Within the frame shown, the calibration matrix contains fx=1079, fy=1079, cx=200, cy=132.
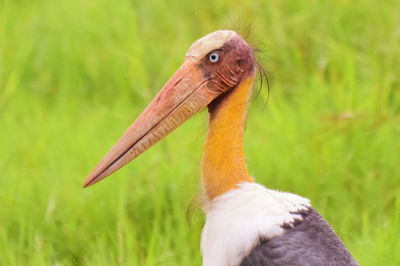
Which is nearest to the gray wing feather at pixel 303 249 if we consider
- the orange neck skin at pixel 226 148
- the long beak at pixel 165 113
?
the orange neck skin at pixel 226 148

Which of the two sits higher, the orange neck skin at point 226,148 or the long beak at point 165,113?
the long beak at point 165,113

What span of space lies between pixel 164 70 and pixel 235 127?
118 inches

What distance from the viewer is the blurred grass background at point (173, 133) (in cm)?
511

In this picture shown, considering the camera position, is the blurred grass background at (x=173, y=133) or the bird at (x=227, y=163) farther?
the blurred grass background at (x=173, y=133)

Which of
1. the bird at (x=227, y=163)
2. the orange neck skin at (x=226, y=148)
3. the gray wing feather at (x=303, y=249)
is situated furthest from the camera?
the orange neck skin at (x=226, y=148)

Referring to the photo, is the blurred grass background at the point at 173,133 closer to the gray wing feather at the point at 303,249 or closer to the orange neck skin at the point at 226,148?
the orange neck skin at the point at 226,148

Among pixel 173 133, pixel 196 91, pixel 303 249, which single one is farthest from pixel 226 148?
pixel 173 133

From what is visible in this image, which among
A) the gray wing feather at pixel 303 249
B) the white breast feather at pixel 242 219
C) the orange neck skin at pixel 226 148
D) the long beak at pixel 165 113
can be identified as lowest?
the gray wing feather at pixel 303 249

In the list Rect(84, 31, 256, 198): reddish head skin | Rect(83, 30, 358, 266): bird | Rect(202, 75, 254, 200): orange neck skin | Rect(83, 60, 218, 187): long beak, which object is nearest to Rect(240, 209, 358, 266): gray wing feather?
Rect(83, 30, 358, 266): bird

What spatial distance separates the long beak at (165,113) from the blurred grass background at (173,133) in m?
0.15

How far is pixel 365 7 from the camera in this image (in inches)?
278

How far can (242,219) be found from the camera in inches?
153

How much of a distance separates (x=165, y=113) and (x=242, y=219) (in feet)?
1.85

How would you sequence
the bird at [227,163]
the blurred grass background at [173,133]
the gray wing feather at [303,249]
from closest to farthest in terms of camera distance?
the gray wing feather at [303,249]
the bird at [227,163]
the blurred grass background at [173,133]
